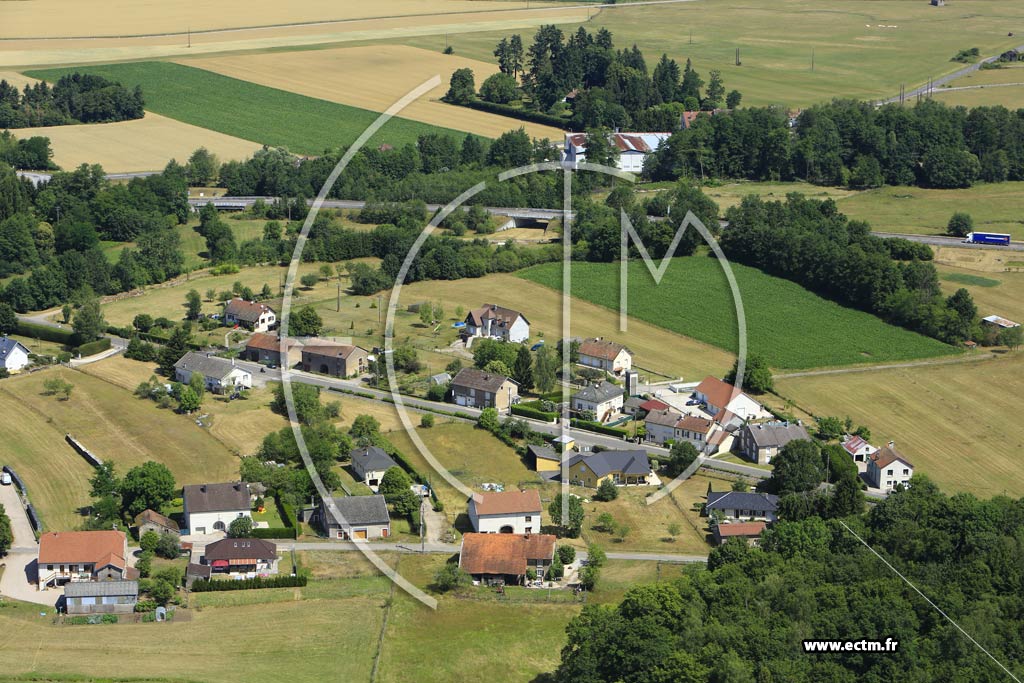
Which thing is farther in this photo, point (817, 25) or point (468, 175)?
point (817, 25)

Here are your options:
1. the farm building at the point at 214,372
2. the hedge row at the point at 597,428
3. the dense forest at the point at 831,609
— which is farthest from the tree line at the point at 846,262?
the farm building at the point at 214,372

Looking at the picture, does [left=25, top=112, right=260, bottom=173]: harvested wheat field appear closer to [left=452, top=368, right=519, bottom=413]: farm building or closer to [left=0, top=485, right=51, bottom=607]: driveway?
[left=452, top=368, right=519, bottom=413]: farm building

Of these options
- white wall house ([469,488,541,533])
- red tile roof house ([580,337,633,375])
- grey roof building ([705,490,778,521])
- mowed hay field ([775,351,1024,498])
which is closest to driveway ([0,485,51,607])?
white wall house ([469,488,541,533])

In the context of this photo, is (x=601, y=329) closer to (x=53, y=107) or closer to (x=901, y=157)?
(x=901, y=157)

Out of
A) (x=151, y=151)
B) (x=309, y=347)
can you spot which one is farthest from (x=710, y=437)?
(x=151, y=151)

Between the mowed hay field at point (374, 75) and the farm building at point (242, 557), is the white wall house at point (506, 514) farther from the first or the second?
the mowed hay field at point (374, 75)

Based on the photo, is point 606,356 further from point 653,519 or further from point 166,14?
point 166,14

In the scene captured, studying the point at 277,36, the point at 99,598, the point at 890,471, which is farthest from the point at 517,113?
the point at 99,598
